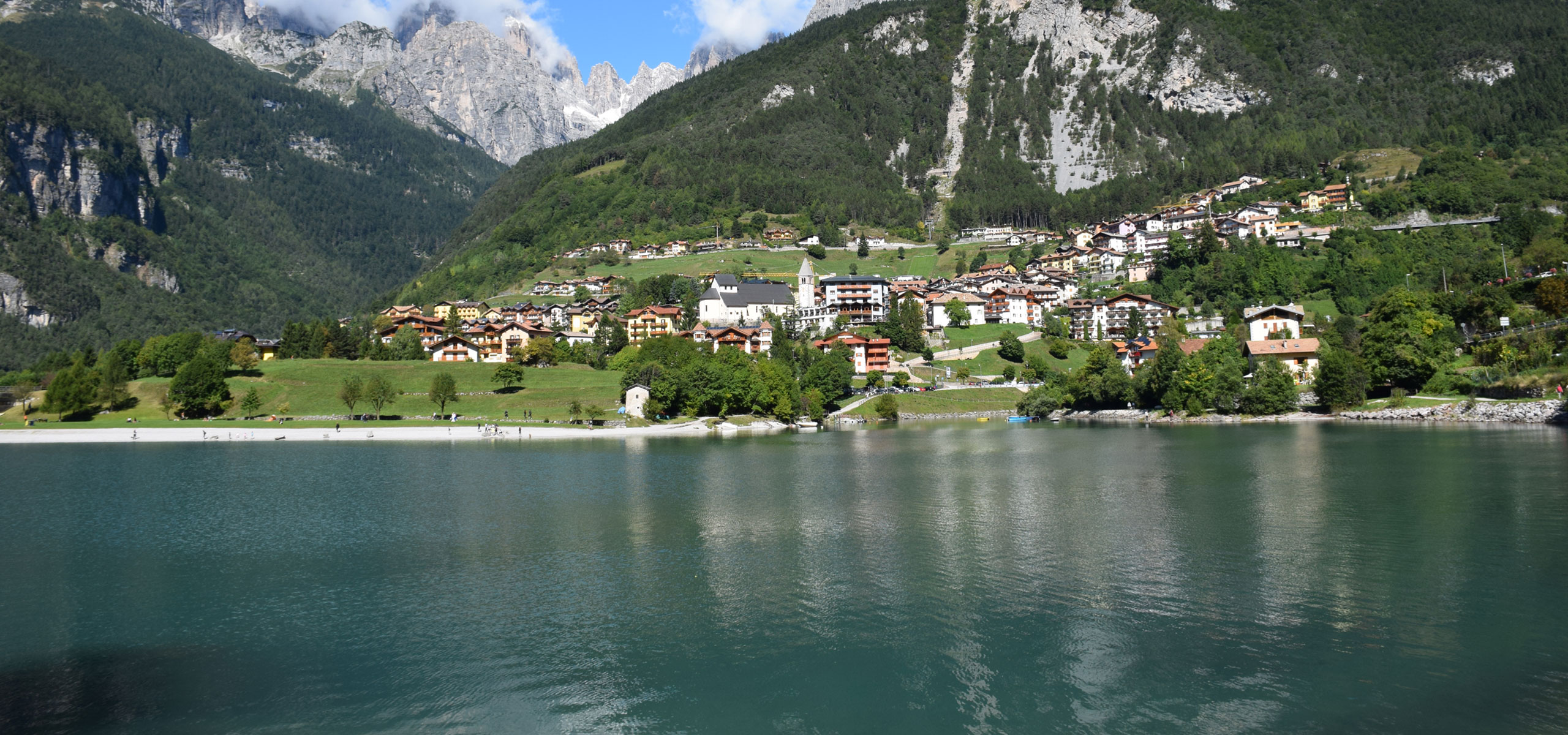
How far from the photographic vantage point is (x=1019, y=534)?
27328mm

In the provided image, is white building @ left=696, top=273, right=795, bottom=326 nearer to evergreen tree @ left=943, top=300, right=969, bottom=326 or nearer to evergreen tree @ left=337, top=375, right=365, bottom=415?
evergreen tree @ left=943, top=300, right=969, bottom=326

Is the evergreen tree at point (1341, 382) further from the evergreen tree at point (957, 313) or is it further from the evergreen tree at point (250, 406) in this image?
the evergreen tree at point (250, 406)

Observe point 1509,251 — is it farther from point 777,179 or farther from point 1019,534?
point 777,179

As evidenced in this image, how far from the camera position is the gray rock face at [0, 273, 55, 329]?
6905 inches

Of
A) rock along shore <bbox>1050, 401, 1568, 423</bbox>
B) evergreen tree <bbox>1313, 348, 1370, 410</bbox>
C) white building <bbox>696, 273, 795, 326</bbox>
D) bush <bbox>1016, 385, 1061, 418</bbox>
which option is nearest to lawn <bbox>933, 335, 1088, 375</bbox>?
bush <bbox>1016, 385, 1061, 418</bbox>

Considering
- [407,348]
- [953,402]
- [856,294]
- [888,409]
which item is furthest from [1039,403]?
[407,348]

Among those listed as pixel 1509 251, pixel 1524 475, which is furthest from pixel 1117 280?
pixel 1524 475

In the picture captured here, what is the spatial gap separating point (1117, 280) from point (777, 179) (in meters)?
88.3

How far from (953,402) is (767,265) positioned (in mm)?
68649

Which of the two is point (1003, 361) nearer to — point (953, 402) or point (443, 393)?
point (953, 402)

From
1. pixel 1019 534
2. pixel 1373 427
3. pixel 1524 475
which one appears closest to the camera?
pixel 1019 534

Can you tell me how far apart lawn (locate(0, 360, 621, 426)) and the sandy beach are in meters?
6.03

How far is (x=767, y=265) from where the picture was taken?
155 metres

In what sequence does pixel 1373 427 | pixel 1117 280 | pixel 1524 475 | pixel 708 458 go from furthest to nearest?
pixel 1117 280, pixel 1373 427, pixel 708 458, pixel 1524 475
